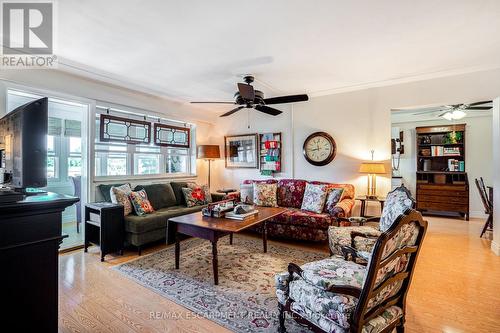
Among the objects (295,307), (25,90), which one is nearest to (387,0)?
(295,307)

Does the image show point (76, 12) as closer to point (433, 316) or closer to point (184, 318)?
point (184, 318)

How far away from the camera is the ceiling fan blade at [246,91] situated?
3061 millimetres

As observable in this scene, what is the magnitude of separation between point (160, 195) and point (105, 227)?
1.22 m

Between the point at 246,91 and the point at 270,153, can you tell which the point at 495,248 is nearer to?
the point at 270,153

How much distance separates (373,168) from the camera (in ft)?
12.7

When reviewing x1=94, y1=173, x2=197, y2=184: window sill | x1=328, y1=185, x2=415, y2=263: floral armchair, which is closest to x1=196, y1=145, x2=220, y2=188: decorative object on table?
x1=94, y1=173, x2=197, y2=184: window sill

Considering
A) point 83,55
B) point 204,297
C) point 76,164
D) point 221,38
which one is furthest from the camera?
point 76,164

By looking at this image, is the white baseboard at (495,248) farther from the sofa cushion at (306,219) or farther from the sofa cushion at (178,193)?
the sofa cushion at (178,193)

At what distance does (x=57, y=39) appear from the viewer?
2.64 metres

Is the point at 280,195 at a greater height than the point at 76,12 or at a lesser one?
lesser

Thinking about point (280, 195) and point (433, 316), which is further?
point (280, 195)

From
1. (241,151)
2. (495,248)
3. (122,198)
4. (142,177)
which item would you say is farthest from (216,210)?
(495,248)

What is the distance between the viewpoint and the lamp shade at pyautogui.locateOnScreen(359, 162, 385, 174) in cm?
382

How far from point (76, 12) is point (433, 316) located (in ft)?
13.2
